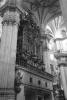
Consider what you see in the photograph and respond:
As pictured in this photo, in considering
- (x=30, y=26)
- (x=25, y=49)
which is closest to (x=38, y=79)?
(x=25, y=49)

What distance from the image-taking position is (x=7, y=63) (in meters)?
9.89

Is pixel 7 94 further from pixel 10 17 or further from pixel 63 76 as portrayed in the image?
pixel 63 76

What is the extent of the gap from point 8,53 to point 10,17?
3.90 meters

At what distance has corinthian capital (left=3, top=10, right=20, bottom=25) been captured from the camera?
1171 centimetres

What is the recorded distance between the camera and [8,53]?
10336mm

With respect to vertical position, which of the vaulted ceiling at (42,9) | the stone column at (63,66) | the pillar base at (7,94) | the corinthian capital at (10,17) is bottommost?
the pillar base at (7,94)

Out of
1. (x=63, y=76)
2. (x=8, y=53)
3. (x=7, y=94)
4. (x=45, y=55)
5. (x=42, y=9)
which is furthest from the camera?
(x=63, y=76)

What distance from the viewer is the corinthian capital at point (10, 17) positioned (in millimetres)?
11711

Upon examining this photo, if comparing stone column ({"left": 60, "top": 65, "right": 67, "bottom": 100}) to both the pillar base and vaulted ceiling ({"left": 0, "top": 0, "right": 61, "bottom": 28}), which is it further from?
the pillar base

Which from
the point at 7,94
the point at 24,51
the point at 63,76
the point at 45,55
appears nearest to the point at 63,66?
the point at 63,76

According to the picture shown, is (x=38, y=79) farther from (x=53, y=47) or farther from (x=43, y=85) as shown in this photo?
(x=53, y=47)

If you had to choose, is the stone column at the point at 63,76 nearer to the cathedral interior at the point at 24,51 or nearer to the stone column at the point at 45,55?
the cathedral interior at the point at 24,51

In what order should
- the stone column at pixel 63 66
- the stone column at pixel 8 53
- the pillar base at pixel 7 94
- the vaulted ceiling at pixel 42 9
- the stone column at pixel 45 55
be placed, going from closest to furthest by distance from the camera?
the pillar base at pixel 7 94 → the stone column at pixel 8 53 → the stone column at pixel 45 55 → the vaulted ceiling at pixel 42 9 → the stone column at pixel 63 66

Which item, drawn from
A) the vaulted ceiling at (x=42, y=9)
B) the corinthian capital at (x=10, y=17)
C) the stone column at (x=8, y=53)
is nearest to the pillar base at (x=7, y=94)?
the stone column at (x=8, y=53)
